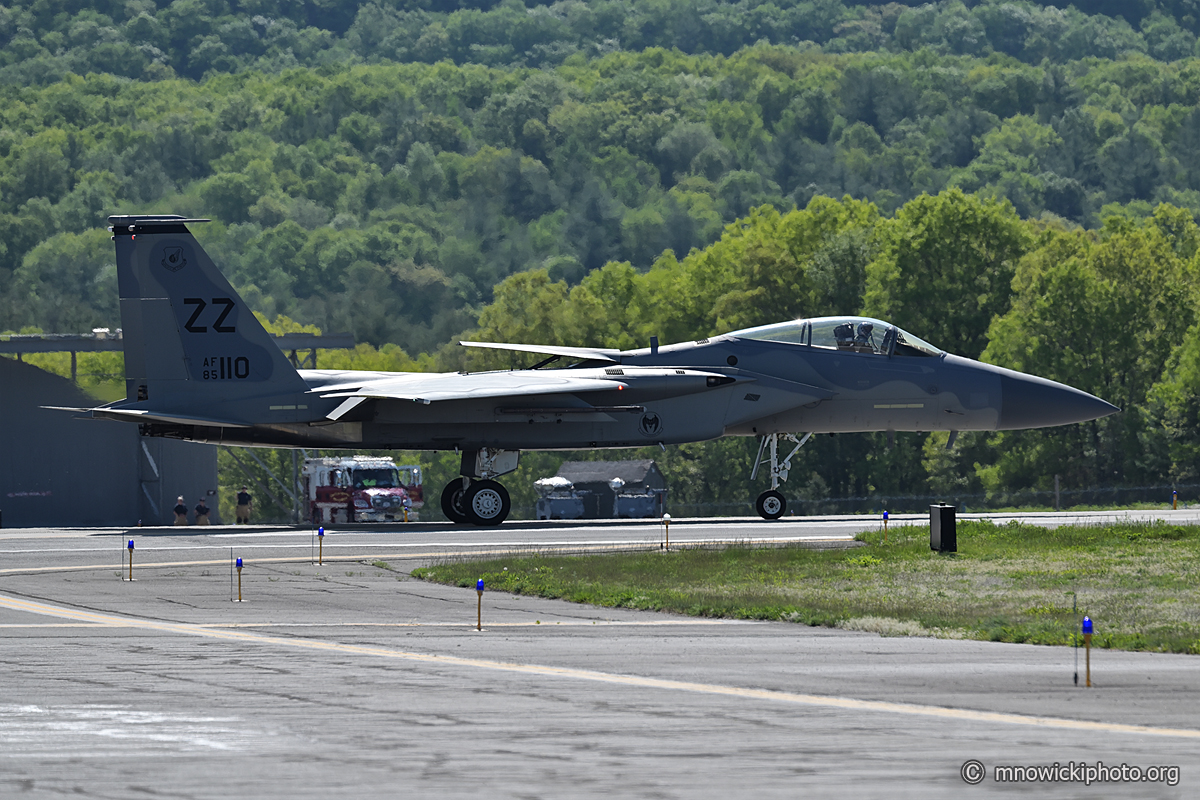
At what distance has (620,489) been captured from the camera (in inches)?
2285

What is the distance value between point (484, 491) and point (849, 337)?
798 centimetres

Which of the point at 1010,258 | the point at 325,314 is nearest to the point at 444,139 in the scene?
the point at 325,314

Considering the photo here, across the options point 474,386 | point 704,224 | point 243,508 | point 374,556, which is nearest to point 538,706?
point 374,556

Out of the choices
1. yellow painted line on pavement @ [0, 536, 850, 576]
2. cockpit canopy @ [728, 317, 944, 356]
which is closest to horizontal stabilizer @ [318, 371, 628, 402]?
cockpit canopy @ [728, 317, 944, 356]

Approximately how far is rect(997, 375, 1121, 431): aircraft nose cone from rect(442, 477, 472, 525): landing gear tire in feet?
36.5

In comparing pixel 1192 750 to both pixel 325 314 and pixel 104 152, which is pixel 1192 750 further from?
pixel 104 152

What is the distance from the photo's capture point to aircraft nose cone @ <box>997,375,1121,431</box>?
32.5 meters

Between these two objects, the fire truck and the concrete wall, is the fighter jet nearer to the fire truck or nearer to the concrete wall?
the fire truck

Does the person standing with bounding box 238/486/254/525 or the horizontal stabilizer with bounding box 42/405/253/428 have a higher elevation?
the horizontal stabilizer with bounding box 42/405/253/428

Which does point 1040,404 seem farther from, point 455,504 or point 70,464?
point 70,464

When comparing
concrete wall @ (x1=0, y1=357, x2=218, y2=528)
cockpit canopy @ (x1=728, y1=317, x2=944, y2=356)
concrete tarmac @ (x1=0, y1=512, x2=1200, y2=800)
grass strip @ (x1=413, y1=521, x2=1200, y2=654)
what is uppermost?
cockpit canopy @ (x1=728, y1=317, x2=944, y2=356)

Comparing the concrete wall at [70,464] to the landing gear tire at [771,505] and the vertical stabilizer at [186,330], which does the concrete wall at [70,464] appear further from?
the landing gear tire at [771,505]

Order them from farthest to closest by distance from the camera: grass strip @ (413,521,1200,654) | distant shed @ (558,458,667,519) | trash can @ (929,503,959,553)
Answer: distant shed @ (558,458,667,519) → trash can @ (929,503,959,553) → grass strip @ (413,521,1200,654)

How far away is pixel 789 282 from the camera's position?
254ft
